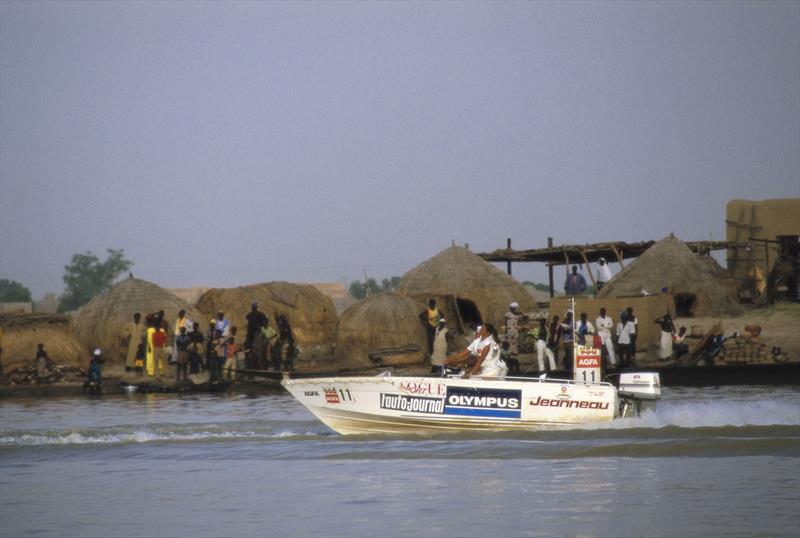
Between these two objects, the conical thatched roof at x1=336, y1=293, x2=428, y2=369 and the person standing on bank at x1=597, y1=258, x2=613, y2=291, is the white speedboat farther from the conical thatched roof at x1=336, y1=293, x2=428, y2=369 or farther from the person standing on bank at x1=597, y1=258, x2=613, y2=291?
the person standing on bank at x1=597, y1=258, x2=613, y2=291

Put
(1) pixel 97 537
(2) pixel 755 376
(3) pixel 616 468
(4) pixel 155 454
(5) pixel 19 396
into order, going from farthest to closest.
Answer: (5) pixel 19 396 → (2) pixel 755 376 → (4) pixel 155 454 → (3) pixel 616 468 → (1) pixel 97 537

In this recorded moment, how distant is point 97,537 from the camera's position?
43.1ft

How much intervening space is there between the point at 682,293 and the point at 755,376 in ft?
24.9

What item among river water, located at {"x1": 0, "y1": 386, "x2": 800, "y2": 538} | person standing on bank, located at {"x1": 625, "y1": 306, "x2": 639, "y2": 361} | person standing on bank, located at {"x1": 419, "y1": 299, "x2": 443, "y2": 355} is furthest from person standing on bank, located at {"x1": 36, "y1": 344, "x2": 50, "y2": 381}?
person standing on bank, located at {"x1": 625, "y1": 306, "x2": 639, "y2": 361}

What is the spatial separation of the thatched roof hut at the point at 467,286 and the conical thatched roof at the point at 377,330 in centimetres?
228

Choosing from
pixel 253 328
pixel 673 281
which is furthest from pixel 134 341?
pixel 673 281

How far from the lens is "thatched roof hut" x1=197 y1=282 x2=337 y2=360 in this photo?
36781 millimetres

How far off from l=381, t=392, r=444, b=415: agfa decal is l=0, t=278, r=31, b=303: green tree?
185 feet

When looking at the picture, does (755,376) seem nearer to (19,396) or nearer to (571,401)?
(571,401)

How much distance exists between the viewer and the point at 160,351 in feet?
98.4

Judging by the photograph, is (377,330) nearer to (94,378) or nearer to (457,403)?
(94,378)

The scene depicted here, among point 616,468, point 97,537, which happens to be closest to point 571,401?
point 616,468

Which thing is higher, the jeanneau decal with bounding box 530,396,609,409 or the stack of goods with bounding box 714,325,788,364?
the stack of goods with bounding box 714,325,788,364

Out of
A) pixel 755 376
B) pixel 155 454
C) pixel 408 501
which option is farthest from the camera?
pixel 755 376
